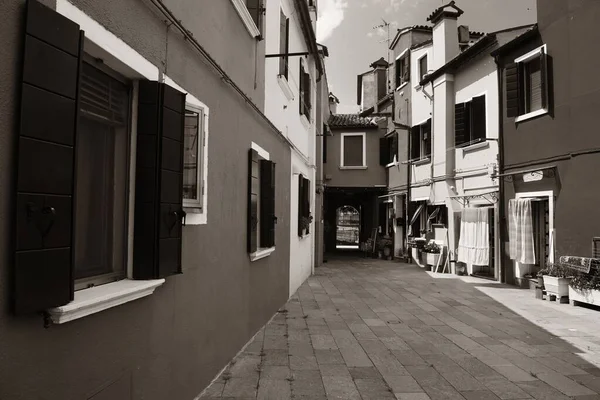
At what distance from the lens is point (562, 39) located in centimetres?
1014

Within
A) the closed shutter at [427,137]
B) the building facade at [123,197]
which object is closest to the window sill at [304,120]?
the building facade at [123,197]

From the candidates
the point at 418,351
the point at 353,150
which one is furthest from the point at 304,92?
the point at 353,150

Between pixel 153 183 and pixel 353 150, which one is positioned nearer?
pixel 153 183

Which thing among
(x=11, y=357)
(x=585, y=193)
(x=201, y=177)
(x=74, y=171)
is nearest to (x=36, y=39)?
(x=74, y=171)

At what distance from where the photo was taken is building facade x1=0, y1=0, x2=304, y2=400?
1.96 m

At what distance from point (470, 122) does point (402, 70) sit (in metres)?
6.65

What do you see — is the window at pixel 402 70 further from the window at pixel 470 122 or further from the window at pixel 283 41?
the window at pixel 283 41

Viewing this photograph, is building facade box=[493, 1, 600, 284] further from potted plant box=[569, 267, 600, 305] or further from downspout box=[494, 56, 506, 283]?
potted plant box=[569, 267, 600, 305]

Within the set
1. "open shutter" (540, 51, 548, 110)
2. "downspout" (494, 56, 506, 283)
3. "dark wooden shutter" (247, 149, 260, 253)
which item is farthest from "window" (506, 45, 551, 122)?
"dark wooden shutter" (247, 149, 260, 253)

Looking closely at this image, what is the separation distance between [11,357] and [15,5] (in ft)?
4.73

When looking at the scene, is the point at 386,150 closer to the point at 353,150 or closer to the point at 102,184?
the point at 353,150

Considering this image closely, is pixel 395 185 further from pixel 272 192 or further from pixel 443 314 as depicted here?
pixel 272 192

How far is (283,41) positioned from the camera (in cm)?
A: 854

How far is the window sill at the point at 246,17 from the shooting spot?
5.26 m
